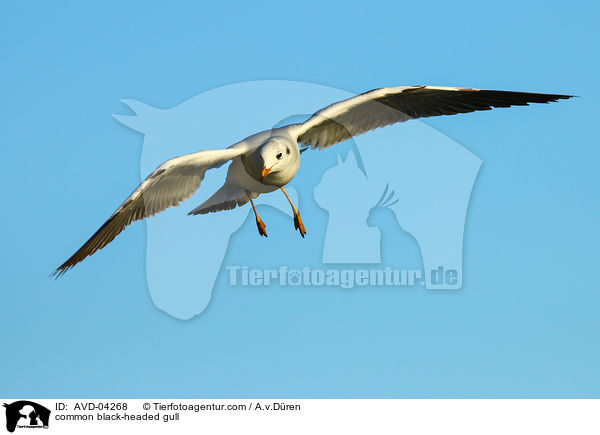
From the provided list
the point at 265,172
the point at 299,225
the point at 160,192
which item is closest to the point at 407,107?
the point at 299,225

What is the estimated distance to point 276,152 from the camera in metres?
4.84

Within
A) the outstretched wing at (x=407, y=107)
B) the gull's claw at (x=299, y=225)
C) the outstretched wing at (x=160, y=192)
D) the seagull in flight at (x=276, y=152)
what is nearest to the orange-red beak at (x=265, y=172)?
the seagull in flight at (x=276, y=152)

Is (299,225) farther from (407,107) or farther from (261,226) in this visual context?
(407,107)

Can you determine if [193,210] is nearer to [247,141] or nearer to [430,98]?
[247,141]

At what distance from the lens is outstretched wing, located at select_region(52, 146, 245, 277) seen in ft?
16.2

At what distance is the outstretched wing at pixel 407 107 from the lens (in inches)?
218

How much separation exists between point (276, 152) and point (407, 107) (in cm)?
145

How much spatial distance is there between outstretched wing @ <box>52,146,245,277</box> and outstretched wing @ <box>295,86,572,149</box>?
87 centimetres

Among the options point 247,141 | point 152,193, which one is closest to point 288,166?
point 247,141

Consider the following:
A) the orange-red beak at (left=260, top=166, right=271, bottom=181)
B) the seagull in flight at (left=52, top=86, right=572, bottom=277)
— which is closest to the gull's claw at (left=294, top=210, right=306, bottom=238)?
the seagull in flight at (left=52, top=86, right=572, bottom=277)

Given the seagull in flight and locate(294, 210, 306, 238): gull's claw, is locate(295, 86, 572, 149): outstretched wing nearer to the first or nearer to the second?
the seagull in flight

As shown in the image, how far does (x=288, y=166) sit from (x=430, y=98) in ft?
4.86

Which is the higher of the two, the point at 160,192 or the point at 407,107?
the point at 407,107

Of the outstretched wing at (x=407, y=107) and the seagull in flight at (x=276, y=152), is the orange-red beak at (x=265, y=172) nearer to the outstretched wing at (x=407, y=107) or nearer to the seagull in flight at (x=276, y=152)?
the seagull in flight at (x=276, y=152)
